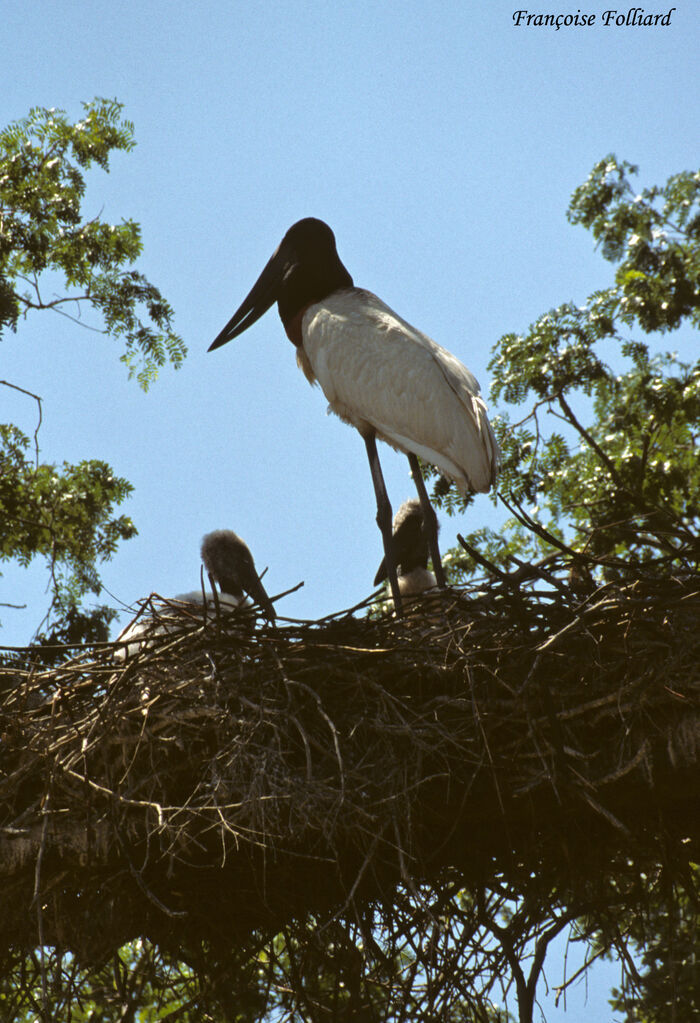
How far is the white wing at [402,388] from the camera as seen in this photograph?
5.36 m

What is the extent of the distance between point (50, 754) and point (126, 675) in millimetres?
327

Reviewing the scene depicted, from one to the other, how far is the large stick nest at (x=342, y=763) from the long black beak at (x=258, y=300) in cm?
271

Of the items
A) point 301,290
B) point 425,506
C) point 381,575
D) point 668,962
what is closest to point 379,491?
point 425,506

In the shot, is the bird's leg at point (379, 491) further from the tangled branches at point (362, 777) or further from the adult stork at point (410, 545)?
the tangled branches at point (362, 777)

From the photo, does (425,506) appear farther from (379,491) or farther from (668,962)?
(668,962)

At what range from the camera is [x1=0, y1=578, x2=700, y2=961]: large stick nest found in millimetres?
3312

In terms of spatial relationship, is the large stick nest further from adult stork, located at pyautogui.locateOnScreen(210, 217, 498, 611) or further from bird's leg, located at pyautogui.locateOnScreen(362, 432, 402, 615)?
bird's leg, located at pyautogui.locateOnScreen(362, 432, 402, 615)

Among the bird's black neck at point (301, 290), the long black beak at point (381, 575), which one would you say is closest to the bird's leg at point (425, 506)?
the long black beak at point (381, 575)

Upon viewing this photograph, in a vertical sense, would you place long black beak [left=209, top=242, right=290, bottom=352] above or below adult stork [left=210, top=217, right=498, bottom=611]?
above

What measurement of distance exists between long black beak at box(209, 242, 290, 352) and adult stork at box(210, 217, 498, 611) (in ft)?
0.09

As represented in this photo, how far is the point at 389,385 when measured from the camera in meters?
5.52

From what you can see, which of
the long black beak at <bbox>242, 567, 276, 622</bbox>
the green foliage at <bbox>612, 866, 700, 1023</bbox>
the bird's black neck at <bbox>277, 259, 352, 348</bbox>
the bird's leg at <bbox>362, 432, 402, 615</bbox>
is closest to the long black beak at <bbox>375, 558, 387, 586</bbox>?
the bird's leg at <bbox>362, 432, 402, 615</bbox>

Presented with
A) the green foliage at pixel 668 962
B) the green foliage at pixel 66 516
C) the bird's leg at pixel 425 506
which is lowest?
the green foliage at pixel 668 962

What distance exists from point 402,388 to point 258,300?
1.22 m
